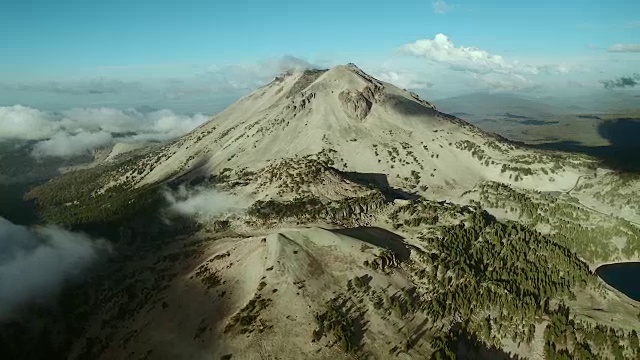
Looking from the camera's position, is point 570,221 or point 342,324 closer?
point 342,324

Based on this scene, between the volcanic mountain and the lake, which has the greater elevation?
the volcanic mountain

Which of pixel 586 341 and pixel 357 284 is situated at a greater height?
pixel 357 284

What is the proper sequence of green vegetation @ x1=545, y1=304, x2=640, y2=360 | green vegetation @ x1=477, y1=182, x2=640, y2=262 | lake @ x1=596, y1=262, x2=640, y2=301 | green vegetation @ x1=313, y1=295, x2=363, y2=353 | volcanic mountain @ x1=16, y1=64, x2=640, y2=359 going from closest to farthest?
green vegetation @ x1=313, y1=295, x2=363, y2=353 → volcanic mountain @ x1=16, y1=64, x2=640, y2=359 → green vegetation @ x1=545, y1=304, x2=640, y2=360 → lake @ x1=596, y1=262, x2=640, y2=301 → green vegetation @ x1=477, y1=182, x2=640, y2=262

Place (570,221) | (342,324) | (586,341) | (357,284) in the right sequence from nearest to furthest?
(342,324)
(586,341)
(357,284)
(570,221)

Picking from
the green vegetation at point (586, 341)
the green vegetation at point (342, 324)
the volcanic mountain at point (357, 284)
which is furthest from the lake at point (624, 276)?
the green vegetation at point (342, 324)

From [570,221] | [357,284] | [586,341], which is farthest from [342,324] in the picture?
[570,221]

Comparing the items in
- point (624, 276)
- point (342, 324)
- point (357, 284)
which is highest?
point (357, 284)

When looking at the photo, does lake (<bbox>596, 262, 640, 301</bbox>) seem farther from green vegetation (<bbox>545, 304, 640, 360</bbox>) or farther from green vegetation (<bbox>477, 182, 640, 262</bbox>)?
green vegetation (<bbox>545, 304, 640, 360</bbox>)

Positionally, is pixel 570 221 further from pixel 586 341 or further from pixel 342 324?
pixel 342 324

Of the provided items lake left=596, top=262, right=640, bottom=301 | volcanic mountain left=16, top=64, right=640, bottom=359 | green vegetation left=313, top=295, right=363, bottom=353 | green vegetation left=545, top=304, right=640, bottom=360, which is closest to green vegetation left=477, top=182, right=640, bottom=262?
volcanic mountain left=16, top=64, right=640, bottom=359
